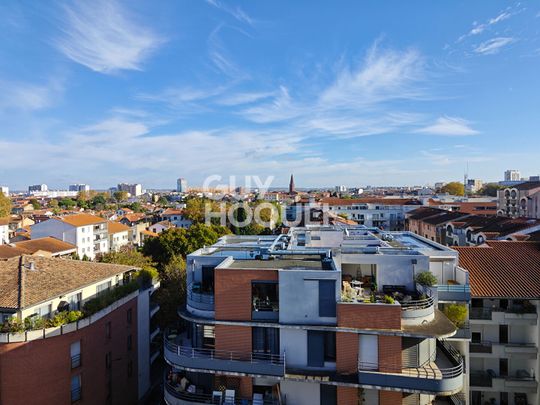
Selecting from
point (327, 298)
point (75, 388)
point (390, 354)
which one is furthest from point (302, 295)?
point (75, 388)

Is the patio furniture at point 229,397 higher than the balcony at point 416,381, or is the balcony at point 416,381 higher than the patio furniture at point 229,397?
the balcony at point 416,381

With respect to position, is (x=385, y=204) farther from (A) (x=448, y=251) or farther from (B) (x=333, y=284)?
(B) (x=333, y=284)

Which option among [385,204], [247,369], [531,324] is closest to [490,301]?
[531,324]

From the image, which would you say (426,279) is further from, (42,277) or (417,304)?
(42,277)

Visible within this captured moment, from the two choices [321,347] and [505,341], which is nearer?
[321,347]

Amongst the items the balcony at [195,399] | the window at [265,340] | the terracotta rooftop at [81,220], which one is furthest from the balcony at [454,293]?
the terracotta rooftop at [81,220]

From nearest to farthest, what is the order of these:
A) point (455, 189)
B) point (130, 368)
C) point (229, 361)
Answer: point (229, 361) < point (130, 368) < point (455, 189)

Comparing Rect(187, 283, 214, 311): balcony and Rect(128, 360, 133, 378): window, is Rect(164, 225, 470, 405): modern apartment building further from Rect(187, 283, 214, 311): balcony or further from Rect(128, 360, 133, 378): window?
Rect(128, 360, 133, 378): window

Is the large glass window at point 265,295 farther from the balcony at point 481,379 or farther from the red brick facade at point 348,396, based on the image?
the balcony at point 481,379
